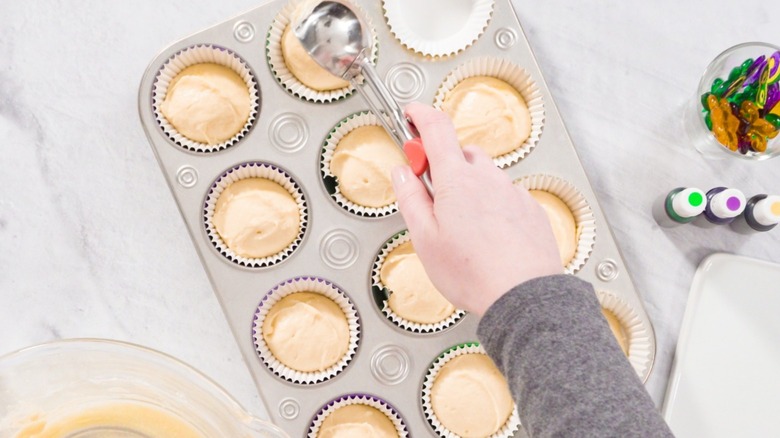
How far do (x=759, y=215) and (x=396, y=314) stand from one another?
3.51ft

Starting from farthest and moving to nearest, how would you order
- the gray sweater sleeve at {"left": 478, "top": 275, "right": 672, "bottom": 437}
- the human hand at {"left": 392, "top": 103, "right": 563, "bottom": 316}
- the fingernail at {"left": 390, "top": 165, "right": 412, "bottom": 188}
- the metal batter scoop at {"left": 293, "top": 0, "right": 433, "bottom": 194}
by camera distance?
the metal batter scoop at {"left": 293, "top": 0, "right": 433, "bottom": 194}
the fingernail at {"left": 390, "top": 165, "right": 412, "bottom": 188}
the human hand at {"left": 392, "top": 103, "right": 563, "bottom": 316}
the gray sweater sleeve at {"left": 478, "top": 275, "right": 672, "bottom": 437}

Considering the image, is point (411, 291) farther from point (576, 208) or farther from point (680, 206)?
point (680, 206)

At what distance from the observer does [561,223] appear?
1747 mm

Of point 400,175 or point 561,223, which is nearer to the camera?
point 400,175

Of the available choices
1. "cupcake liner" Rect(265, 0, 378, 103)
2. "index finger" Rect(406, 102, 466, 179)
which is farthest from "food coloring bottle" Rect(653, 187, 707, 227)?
"cupcake liner" Rect(265, 0, 378, 103)

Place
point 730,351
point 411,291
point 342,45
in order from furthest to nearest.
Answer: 1. point 730,351
2. point 411,291
3. point 342,45

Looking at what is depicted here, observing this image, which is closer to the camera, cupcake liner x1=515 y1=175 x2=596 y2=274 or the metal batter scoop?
the metal batter scoop

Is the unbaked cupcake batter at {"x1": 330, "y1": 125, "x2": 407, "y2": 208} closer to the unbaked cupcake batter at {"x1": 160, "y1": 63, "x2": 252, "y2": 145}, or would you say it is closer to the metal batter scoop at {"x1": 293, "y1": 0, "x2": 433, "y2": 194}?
the metal batter scoop at {"x1": 293, "y1": 0, "x2": 433, "y2": 194}

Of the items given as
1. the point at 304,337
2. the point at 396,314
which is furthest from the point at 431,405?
the point at 304,337

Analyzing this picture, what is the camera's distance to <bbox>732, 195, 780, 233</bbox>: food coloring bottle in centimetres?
183

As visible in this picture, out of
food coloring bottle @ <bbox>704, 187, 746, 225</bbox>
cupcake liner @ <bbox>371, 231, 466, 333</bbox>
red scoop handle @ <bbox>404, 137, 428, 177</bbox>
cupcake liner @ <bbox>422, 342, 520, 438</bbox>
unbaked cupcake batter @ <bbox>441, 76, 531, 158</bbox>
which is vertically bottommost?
cupcake liner @ <bbox>422, 342, 520, 438</bbox>

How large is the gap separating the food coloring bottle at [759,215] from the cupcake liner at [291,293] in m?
1.17

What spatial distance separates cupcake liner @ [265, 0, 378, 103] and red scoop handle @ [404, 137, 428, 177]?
0.29 meters

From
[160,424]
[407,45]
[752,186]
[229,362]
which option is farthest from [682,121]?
[160,424]
